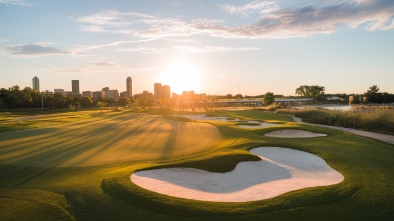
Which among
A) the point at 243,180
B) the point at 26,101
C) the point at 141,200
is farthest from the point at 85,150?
the point at 26,101

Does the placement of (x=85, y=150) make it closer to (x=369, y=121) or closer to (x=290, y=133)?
(x=290, y=133)

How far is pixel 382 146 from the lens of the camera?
19328mm

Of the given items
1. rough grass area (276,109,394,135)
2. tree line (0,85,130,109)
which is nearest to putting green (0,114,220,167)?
rough grass area (276,109,394,135)

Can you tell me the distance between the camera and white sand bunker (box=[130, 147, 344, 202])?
34.2 ft

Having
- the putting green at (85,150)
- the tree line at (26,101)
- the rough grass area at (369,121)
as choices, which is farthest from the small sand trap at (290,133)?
the tree line at (26,101)

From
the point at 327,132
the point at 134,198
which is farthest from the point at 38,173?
the point at 327,132

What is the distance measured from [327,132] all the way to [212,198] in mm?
20351

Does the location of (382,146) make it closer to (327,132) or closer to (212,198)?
(327,132)

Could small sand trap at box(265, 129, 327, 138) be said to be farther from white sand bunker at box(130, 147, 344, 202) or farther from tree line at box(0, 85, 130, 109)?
tree line at box(0, 85, 130, 109)

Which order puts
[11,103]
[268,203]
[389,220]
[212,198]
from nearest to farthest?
1. [389,220]
2. [268,203]
3. [212,198]
4. [11,103]

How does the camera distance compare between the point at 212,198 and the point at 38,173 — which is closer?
the point at 212,198

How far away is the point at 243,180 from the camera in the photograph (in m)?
12.2

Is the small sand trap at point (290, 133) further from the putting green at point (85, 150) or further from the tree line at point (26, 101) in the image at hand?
the tree line at point (26, 101)

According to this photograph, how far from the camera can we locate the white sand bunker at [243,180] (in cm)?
1044
